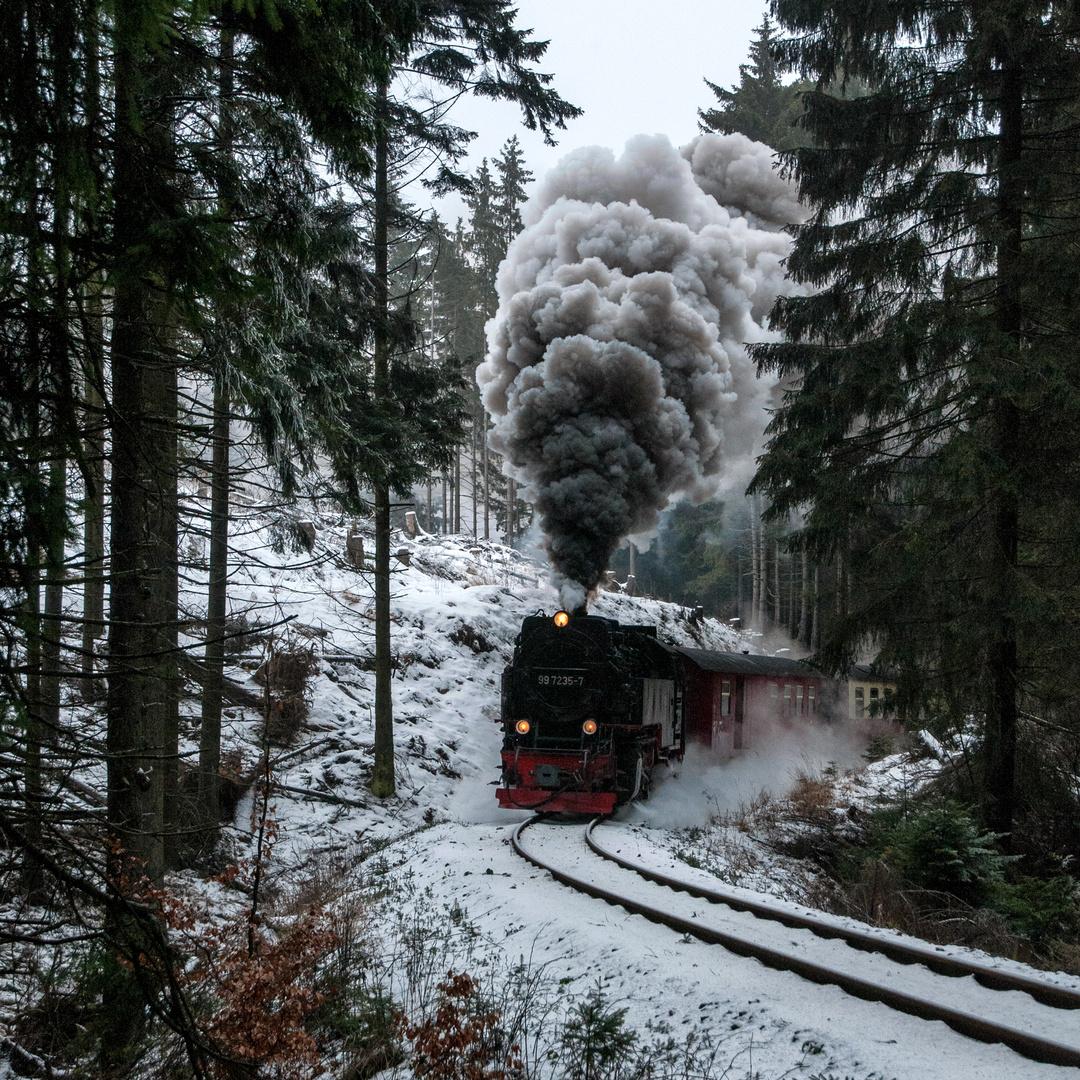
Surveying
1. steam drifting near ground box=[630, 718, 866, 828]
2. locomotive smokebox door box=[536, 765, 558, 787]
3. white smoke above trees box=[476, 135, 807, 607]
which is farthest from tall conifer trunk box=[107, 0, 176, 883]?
white smoke above trees box=[476, 135, 807, 607]

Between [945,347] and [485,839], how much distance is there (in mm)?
7722

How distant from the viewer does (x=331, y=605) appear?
1530 cm

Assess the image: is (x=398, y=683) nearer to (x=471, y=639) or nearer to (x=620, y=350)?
(x=471, y=639)

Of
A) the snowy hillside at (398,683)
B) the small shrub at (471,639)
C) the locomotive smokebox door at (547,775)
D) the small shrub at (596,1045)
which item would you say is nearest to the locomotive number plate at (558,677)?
the locomotive smokebox door at (547,775)

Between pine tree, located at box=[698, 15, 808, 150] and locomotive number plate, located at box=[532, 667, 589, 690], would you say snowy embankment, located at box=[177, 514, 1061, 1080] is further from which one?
pine tree, located at box=[698, 15, 808, 150]

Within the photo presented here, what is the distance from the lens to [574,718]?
428 inches

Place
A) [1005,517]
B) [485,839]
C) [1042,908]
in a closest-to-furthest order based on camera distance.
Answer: [1042,908] → [1005,517] → [485,839]

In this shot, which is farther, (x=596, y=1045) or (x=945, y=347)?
(x=945, y=347)

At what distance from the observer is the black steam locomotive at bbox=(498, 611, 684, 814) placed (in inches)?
415

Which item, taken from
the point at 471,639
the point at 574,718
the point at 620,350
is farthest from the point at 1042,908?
the point at 471,639

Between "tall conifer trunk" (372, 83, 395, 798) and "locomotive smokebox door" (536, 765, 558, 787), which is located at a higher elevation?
"tall conifer trunk" (372, 83, 395, 798)

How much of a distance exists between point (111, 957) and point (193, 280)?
10.00 feet

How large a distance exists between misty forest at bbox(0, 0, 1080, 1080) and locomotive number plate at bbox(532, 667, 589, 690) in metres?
1.69

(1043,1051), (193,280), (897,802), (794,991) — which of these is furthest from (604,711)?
(193,280)
